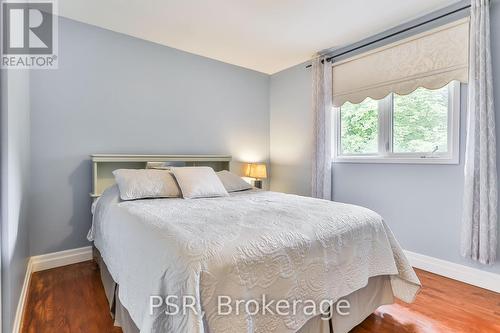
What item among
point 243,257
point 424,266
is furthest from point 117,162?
point 424,266

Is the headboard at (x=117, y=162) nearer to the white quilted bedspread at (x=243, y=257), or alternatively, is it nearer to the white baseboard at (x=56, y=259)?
the white baseboard at (x=56, y=259)

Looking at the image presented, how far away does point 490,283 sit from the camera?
6.86 feet

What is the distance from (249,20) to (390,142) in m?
1.96

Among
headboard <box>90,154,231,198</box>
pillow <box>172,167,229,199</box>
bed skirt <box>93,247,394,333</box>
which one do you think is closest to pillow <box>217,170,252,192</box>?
pillow <box>172,167,229,199</box>

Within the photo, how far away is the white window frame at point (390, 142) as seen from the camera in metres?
2.30

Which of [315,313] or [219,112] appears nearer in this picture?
[315,313]

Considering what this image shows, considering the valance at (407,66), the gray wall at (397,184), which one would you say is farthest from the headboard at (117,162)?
the valance at (407,66)

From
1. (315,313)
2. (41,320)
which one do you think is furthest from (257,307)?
(41,320)

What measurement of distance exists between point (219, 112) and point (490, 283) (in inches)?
130

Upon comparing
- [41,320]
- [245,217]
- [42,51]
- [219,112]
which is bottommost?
[41,320]

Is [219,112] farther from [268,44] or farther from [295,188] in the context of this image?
[295,188]

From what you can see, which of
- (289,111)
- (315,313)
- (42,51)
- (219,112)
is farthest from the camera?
(289,111)

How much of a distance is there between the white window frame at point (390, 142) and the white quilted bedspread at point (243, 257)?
1.22 meters

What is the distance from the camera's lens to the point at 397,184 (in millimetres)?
2676
